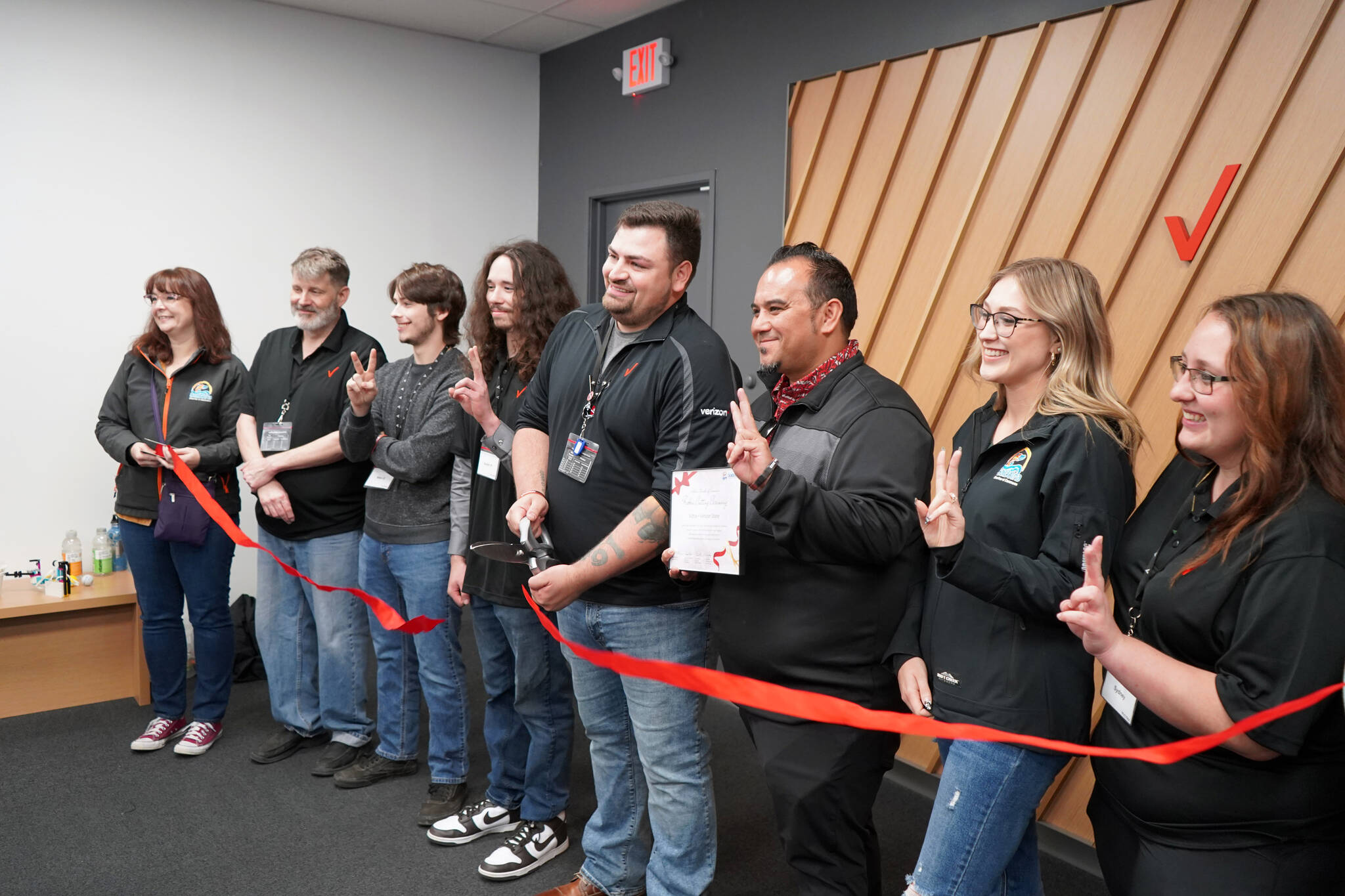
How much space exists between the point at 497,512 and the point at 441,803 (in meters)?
1.05

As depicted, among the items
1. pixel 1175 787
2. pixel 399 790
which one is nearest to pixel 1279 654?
pixel 1175 787

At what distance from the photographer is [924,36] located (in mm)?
3502

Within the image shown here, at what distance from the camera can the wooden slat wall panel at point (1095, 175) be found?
253cm

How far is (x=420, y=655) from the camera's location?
10.1ft

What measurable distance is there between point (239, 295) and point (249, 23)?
4.49 ft

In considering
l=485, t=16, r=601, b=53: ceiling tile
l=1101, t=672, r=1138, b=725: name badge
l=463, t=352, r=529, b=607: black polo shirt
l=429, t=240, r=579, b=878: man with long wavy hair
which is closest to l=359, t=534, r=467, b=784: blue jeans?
l=429, t=240, r=579, b=878: man with long wavy hair

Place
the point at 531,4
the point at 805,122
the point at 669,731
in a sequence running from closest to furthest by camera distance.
→ the point at 669,731 < the point at 805,122 < the point at 531,4

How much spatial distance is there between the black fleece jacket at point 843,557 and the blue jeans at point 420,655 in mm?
1345

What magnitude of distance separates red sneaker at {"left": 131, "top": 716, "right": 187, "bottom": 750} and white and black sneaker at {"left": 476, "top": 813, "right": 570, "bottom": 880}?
5.24 ft

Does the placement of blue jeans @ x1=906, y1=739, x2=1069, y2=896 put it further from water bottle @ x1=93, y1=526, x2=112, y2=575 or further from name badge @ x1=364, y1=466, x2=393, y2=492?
water bottle @ x1=93, y1=526, x2=112, y2=575

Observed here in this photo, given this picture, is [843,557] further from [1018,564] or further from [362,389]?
[362,389]

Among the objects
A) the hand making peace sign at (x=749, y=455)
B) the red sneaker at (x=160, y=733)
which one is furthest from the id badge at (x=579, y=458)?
the red sneaker at (x=160, y=733)

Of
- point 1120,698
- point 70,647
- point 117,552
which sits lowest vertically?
point 70,647

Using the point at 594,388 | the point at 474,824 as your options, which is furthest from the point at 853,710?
the point at 474,824
